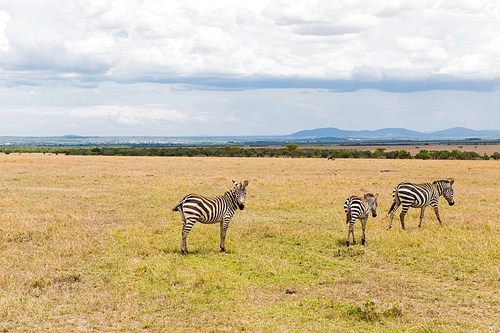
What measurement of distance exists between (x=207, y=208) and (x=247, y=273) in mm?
2490

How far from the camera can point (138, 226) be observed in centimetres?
1491

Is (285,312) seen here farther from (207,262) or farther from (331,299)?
(207,262)

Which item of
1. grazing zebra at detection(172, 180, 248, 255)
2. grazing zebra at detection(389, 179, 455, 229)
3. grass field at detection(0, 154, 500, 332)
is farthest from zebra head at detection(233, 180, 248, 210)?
grazing zebra at detection(389, 179, 455, 229)

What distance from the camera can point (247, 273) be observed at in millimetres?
9820

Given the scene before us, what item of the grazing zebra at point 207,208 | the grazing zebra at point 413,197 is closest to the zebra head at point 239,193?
the grazing zebra at point 207,208

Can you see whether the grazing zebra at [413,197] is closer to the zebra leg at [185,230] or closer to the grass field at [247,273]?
the grass field at [247,273]

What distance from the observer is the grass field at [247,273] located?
7.21m

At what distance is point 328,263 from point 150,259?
201 inches

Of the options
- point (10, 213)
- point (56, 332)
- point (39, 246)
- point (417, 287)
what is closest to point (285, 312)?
point (417, 287)

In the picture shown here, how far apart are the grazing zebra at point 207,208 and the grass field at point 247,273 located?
36.8 inches

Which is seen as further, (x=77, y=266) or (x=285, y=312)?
(x=77, y=266)

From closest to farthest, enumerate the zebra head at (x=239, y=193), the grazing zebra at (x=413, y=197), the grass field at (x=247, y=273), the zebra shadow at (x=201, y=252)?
the grass field at (x=247, y=273), the zebra shadow at (x=201, y=252), the zebra head at (x=239, y=193), the grazing zebra at (x=413, y=197)

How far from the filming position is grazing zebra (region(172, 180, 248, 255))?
11.2 m

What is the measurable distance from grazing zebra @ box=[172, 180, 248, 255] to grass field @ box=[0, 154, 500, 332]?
0.93 m
